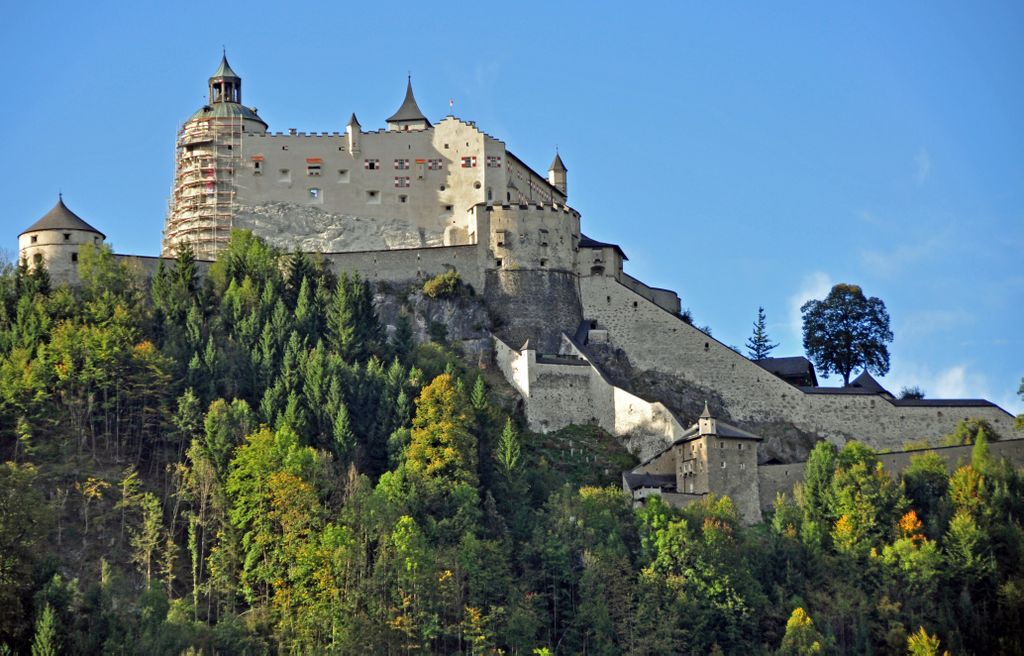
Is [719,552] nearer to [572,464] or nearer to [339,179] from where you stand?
[572,464]

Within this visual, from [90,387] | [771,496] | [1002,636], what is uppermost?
[90,387]

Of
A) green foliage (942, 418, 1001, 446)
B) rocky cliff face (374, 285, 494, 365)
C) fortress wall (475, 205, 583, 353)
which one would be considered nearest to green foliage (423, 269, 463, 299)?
rocky cliff face (374, 285, 494, 365)

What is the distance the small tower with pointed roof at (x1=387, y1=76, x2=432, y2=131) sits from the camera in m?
91.9

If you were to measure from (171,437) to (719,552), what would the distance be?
19498 mm

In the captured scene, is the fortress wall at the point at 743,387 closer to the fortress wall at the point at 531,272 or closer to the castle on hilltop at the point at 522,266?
the castle on hilltop at the point at 522,266

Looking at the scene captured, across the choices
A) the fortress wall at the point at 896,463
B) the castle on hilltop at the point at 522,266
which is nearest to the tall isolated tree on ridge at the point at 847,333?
the castle on hilltop at the point at 522,266

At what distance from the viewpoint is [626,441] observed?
78250mm

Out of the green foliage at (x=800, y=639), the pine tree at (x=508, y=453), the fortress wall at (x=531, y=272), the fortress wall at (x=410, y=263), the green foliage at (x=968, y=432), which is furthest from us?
the fortress wall at (x=410, y=263)

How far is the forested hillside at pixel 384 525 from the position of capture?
64812 mm

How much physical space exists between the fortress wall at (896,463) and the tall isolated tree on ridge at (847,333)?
1529 cm

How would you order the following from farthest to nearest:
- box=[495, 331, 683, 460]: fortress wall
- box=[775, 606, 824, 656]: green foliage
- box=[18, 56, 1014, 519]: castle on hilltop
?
box=[18, 56, 1014, 519]: castle on hilltop → box=[495, 331, 683, 460]: fortress wall → box=[775, 606, 824, 656]: green foliage

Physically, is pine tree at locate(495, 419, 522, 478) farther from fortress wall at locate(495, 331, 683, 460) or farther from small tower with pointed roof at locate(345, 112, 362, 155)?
small tower with pointed roof at locate(345, 112, 362, 155)

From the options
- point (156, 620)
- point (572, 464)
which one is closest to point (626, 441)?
point (572, 464)

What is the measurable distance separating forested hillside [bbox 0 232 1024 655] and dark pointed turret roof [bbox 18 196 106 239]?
4.97 meters
